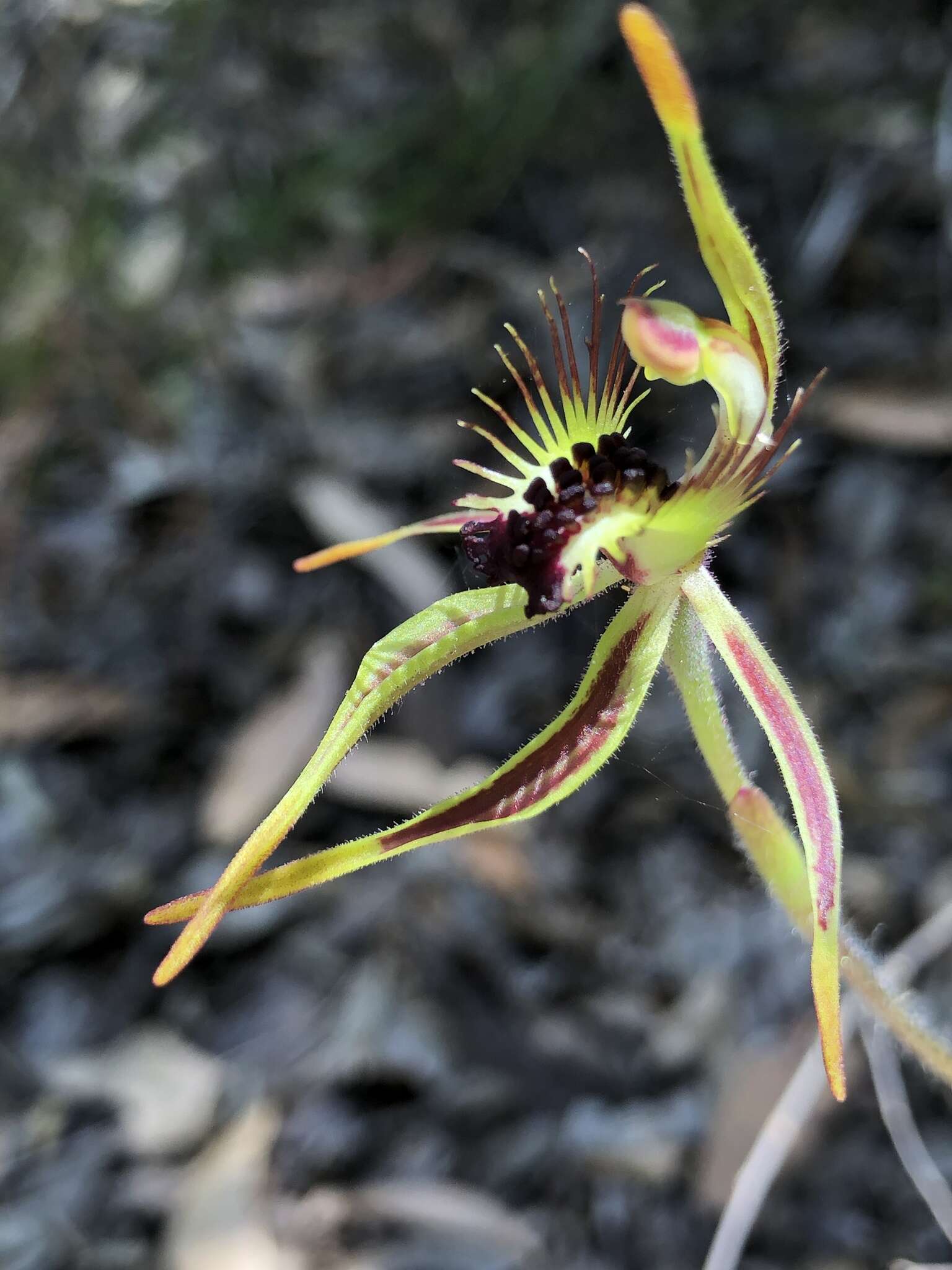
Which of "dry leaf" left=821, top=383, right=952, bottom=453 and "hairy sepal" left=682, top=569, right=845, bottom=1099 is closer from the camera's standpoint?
"hairy sepal" left=682, top=569, right=845, bottom=1099

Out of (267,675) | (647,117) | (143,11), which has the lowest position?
(267,675)

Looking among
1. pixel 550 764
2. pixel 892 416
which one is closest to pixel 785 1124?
pixel 550 764

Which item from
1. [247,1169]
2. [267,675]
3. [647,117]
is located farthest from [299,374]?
[247,1169]

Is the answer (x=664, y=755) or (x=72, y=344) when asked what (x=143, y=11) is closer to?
Result: (x=72, y=344)

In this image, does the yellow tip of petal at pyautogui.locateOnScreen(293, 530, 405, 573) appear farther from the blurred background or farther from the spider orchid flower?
the blurred background

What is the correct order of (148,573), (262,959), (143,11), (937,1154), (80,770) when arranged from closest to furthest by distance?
1. (937,1154)
2. (262,959)
3. (80,770)
4. (148,573)
5. (143,11)

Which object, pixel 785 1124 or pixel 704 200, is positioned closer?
pixel 704 200

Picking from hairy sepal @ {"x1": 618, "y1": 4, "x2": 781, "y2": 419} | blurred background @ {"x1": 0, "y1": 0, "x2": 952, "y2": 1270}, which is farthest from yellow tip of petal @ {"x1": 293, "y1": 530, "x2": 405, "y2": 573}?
blurred background @ {"x1": 0, "y1": 0, "x2": 952, "y2": 1270}

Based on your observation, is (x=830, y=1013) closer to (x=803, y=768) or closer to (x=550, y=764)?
(x=803, y=768)
